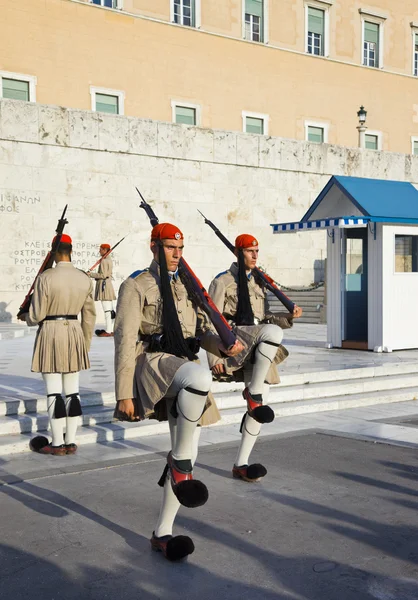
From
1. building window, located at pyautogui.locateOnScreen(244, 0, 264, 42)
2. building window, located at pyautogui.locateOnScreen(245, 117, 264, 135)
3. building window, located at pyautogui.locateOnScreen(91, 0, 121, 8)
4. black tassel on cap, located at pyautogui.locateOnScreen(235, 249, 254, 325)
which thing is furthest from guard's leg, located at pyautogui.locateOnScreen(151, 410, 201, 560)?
→ building window, located at pyautogui.locateOnScreen(244, 0, 264, 42)

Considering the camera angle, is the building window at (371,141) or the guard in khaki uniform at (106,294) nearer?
the guard in khaki uniform at (106,294)

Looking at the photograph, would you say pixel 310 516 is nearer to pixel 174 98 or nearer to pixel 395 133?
pixel 174 98

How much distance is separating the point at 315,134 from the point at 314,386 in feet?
78.7

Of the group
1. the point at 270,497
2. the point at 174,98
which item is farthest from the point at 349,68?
the point at 270,497

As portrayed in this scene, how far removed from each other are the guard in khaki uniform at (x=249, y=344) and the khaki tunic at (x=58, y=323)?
1366mm

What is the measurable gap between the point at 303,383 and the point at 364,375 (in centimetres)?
116

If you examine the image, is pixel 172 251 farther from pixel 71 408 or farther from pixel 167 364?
pixel 71 408

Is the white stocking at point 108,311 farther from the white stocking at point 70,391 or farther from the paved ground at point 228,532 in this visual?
the paved ground at point 228,532

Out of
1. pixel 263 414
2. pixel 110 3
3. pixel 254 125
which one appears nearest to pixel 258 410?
pixel 263 414

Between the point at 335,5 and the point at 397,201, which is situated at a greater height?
the point at 335,5

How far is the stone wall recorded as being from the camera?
19781 millimetres

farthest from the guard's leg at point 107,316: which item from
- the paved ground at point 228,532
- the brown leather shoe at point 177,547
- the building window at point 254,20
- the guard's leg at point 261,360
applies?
the building window at point 254,20

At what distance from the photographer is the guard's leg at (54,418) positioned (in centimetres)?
717

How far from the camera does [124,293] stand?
484 cm
